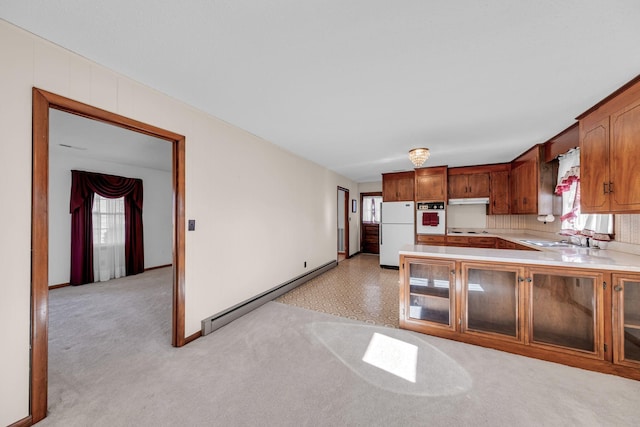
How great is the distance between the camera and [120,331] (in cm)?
261

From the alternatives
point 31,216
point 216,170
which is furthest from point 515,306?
point 31,216

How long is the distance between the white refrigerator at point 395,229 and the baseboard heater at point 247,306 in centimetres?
199

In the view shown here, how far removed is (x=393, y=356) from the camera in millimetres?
2141

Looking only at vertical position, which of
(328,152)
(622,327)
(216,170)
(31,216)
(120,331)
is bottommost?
(120,331)

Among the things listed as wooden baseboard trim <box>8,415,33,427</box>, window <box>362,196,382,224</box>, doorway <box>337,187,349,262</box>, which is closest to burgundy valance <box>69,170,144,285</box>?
wooden baseboard trim <box>8,415,33,427</box>

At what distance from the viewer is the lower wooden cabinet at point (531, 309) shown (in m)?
1.86

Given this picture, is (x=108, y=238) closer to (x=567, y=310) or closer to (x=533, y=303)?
(x=533, y=303)

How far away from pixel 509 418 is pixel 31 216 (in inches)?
129

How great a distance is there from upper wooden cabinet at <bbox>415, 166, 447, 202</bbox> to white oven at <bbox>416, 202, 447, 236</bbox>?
0.14 m

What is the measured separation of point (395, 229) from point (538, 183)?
2.63m

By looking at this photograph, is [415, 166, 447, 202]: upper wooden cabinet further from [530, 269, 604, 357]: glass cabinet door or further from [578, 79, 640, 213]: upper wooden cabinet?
[530, 269, 604, 357]: glass cabinet door

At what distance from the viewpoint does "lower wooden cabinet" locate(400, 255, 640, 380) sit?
1859mm

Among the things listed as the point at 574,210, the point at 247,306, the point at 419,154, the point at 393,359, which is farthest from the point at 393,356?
the point at 574,210

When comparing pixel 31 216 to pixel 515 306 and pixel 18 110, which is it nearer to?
pixel 18 110
